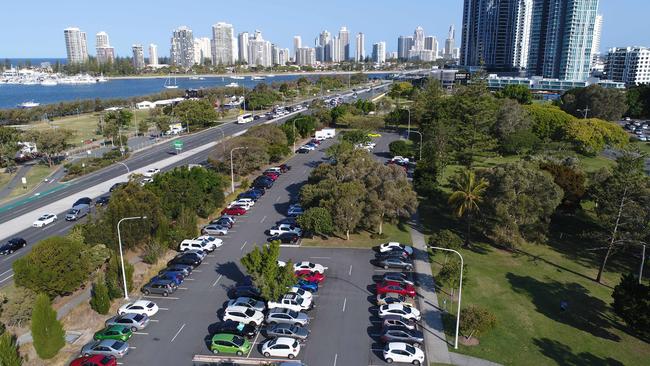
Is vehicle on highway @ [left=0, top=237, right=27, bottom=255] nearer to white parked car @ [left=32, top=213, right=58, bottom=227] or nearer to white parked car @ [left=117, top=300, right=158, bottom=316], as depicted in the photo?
white parked car @ [left=32, top=213, right=58, bottom=227]

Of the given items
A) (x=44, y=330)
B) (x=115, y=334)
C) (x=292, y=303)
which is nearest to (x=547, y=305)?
(x=292, y=303)

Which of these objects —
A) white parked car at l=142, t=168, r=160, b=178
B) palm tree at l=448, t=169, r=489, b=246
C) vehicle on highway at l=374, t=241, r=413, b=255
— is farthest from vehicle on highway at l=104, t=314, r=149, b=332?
white parked car at l=142, t=168, r=160, b=178

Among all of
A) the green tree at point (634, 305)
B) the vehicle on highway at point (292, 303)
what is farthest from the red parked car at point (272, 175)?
the green tree at point (634, 305)

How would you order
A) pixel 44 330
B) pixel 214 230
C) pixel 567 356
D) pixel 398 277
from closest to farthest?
pixel 44 330, pixel 567 356, pixel 398 277, pixel 214 230

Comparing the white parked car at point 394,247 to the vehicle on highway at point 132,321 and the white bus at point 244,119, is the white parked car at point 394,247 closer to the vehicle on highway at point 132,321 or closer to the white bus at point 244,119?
the vehicle on highway at point 132,321

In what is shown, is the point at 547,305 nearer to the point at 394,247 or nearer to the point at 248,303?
the point at 394,247

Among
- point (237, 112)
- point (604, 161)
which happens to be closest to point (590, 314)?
point (604, 161)

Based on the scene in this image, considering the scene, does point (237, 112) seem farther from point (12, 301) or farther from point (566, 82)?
point (566, 82)
